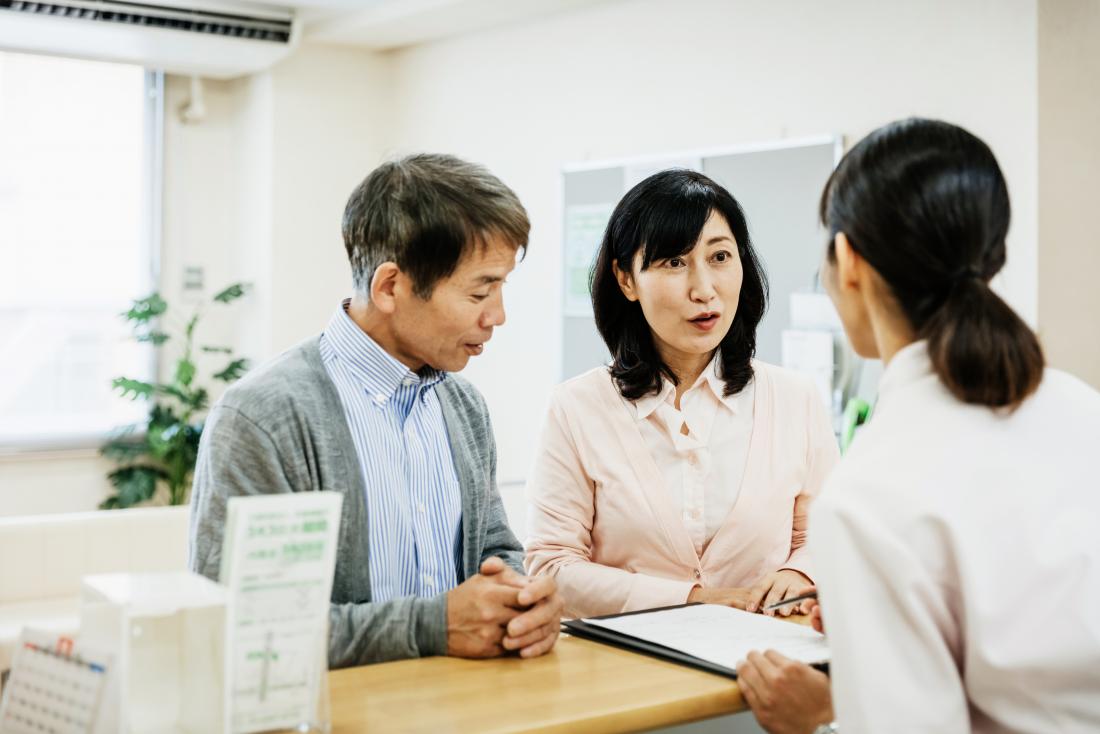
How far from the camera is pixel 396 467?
191 cm

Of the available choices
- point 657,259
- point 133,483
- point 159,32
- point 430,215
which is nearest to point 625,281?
point 657,259

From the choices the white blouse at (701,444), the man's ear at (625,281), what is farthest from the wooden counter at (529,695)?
→ the man's ear at (625,281)

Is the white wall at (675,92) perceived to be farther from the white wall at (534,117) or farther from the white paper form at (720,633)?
the white paper form at (720,633)

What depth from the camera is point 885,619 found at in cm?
130

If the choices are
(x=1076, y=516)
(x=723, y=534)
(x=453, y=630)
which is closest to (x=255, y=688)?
(x=453, y=630)

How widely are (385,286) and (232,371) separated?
469cm

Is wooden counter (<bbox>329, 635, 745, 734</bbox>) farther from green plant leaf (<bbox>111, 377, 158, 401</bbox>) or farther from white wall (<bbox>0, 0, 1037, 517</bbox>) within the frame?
green plant leaf (<bbox>111, 377, 158, 401</bbox>)

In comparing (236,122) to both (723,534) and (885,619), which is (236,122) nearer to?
(723,534)

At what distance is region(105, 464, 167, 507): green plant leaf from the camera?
611 centimetres

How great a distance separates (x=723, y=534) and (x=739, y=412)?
0.24 metres

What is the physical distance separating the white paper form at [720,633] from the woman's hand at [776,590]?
0.08 meters

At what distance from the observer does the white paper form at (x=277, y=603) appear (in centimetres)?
131

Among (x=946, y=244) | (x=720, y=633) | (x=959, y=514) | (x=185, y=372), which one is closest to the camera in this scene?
(x=959, y=514)

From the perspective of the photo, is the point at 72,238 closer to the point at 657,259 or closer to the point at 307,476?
the point at 657,259
